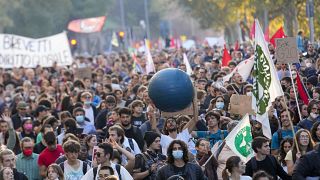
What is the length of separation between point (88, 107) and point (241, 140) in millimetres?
7165

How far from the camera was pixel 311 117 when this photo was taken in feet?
57.8

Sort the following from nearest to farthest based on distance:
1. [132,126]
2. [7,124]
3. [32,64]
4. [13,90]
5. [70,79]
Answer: [132,126], [7,124], [13,90], [70,79], [32,64]

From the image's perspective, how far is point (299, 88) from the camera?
20.6 metres

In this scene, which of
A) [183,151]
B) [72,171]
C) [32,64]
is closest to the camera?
[183,151]

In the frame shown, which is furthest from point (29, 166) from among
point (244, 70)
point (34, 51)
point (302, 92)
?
point (34, 51)

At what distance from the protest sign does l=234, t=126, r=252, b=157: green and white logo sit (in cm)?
2276

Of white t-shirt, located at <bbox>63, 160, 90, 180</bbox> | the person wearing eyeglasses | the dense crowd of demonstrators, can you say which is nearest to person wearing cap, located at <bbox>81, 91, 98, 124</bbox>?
the dense crowd of demonstrators

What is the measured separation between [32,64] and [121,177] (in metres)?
24.9

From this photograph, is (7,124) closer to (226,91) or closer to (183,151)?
(226,91)

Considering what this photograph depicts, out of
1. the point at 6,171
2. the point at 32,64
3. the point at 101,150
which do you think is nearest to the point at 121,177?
the point at 101,150

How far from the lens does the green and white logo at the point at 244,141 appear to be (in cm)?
1554

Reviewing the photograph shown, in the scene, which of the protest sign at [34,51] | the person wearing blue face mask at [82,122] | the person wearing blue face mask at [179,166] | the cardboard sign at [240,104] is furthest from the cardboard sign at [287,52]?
the protest sign at [34,51]

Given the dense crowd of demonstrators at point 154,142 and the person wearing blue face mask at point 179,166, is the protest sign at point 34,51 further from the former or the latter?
A: the person wearing blue face mask at point 179,166

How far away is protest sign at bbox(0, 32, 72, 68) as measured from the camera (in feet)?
125
